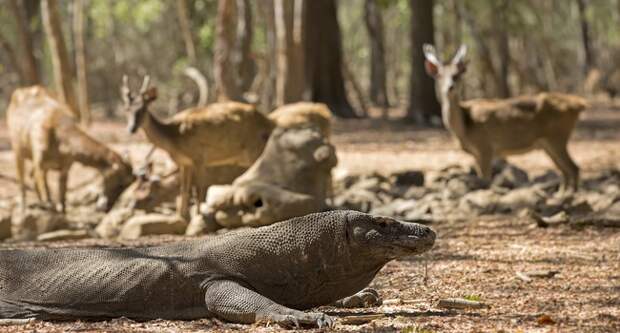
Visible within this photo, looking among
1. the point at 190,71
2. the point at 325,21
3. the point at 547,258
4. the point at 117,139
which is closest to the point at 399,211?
the point at 547,258

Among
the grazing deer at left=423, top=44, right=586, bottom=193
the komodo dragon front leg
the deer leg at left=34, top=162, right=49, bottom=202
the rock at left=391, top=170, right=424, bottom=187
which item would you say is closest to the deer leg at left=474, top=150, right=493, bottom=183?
the grazing deer at left=423, top=44, right=586, bottom=193

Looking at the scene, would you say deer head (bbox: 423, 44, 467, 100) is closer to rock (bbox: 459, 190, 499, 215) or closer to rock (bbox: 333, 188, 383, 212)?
rock (bbox: 333, 188, 383, 212)

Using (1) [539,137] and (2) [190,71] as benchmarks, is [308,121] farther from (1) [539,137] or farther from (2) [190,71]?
(2) [190,71]

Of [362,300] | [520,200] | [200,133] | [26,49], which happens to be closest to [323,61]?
[26,49]

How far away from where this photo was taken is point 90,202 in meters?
15.6

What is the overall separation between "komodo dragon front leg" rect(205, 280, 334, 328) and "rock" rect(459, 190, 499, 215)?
20.8 feet

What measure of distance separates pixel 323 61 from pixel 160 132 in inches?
550

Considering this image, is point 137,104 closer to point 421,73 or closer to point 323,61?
point 421,73

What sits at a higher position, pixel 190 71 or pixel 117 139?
pixel 190 71

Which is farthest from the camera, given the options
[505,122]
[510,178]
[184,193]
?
[505,122]

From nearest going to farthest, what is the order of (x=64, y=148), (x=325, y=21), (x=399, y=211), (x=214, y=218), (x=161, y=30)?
(x=214, y=218), (x=399, y=211), (x=64, y=148), (x=325, y=21), (x=161, y=30)

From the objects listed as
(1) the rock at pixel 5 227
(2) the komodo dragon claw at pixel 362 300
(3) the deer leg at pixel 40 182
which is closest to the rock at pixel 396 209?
(1) the rock at pixel 5 227

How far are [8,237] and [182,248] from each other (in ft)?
18.1

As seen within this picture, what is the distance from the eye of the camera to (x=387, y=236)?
6.22 metres
